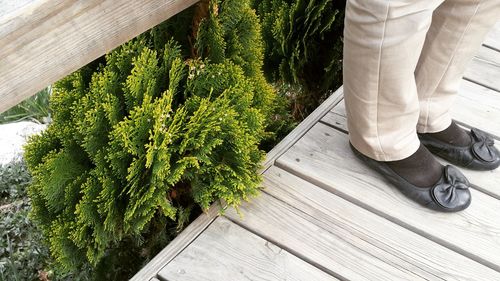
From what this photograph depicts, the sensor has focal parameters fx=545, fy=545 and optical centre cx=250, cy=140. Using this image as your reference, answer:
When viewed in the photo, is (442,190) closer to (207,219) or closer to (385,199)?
(385,199)

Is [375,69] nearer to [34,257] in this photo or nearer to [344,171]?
[344,171]

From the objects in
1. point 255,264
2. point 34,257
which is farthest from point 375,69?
point 34,257

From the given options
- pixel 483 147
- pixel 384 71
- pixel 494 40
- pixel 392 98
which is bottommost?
pixel 494 40

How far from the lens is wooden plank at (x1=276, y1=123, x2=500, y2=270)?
5.12 feet

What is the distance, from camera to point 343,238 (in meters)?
1.56

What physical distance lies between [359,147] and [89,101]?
803mm

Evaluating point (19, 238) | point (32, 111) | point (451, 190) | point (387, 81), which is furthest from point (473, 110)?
point (32, 111)

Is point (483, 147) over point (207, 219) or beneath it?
beneath

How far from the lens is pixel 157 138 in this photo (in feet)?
4.46

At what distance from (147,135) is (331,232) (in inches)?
23.6

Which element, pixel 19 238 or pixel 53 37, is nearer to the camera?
pixel 53 37

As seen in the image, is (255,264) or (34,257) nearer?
(255,264)

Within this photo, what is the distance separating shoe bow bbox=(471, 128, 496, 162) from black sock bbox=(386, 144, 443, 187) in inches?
8.0

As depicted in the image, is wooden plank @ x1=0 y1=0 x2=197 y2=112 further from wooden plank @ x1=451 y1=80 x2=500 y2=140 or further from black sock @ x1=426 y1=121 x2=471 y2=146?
wooden plank @ x1=451 y1=80 x2=500 y2=140
